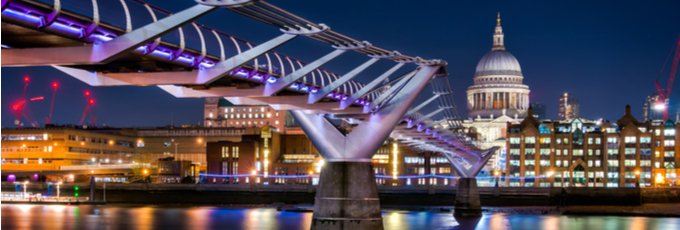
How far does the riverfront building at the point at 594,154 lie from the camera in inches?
5536

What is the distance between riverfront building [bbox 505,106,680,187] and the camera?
140625 millimetres

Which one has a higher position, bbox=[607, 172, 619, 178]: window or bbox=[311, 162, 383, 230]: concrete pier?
bbox=[311, 162, 383, 230]: concrete pier

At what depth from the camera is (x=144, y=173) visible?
433ft

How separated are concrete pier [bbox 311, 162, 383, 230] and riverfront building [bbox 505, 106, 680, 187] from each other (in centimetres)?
10518

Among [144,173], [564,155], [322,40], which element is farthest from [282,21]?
[564,155]

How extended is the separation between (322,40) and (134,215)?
57976 mm

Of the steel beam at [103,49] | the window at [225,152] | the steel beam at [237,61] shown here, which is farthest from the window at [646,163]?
the steel beam at [103,49]

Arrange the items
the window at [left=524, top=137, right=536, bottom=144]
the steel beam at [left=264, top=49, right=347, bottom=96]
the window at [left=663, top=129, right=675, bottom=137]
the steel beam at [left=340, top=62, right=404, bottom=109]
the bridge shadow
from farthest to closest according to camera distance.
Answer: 1. the window at [left=524, top=137, right=536, bottom=144]
2. the window at [left=663, top=129, right=675, bottom=137]
3. the bridge shadow
4. the steel beam at [left=340, top=62, right=404, bottom=109]
5. the steel beam at [left=264, top=49, right=347, bottom=96]

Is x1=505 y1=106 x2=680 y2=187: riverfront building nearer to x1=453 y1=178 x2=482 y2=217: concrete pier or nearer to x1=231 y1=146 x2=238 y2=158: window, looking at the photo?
x1=231 y1=146 x2=238 y2=158: window

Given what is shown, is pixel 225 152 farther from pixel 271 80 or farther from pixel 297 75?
pixel 297 75

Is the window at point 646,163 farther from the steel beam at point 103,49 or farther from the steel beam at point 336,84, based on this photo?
the steel beam at point 103,49

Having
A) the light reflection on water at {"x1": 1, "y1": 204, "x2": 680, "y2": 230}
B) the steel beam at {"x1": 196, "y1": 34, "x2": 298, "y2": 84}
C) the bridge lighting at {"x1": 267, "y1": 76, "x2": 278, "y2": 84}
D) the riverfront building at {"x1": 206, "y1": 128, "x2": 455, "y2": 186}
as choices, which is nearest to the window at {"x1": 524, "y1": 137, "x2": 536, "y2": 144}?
the riverfront building at {"x1": 206, "y1": 128, "x2": 455, "y2": 186}

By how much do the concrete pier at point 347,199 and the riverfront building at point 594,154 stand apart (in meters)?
105

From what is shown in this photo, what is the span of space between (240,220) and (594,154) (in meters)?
89.3
